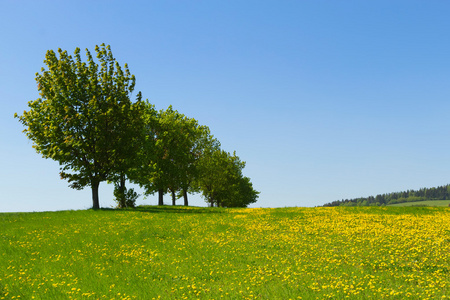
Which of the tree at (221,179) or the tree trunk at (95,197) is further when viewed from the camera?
the tree at (221,179)

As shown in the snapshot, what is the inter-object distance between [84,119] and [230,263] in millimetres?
35362

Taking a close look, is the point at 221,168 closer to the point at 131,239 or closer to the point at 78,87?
the point at 78,87

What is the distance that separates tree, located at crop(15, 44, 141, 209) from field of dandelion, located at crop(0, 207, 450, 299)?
1942 centimetres

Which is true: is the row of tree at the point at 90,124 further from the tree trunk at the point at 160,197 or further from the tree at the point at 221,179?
the tree at the point at 221,179

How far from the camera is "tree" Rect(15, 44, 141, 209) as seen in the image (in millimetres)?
44688

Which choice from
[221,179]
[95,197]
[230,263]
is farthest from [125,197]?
[230,263]

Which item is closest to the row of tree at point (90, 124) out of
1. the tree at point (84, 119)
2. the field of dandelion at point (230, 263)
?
the tree at point (84, 119)

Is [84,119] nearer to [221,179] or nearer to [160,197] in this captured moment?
[160,197]

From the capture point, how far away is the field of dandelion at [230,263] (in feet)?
41.1

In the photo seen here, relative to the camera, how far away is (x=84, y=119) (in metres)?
45.4

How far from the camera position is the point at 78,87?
1829 inches

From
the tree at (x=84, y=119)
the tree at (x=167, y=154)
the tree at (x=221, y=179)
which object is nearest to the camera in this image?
the tree at (x=84, y=119)

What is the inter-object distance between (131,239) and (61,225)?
11280mm

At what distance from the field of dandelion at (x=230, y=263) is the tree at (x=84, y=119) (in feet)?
63.7
